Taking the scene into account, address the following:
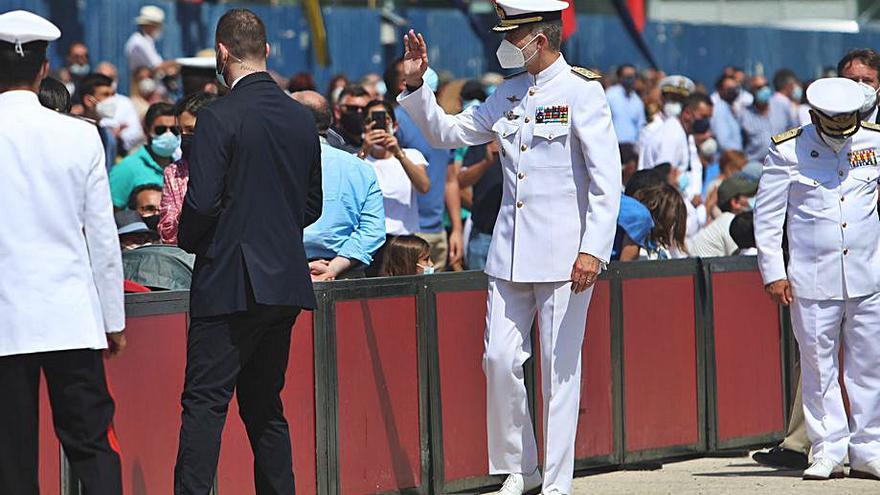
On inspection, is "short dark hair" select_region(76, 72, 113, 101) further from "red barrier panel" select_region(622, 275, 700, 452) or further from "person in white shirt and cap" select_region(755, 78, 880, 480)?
"person in white shirt and cap" select_region(755, 78, 880, 480)

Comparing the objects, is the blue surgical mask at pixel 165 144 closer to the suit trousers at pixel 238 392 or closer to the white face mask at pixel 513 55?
the white face mask at pixel 513 55

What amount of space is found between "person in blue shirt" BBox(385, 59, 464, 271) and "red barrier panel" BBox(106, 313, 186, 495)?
4.01m

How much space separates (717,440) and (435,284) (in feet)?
7.52

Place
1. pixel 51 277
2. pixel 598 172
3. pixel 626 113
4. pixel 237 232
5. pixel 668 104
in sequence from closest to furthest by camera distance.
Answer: pixel 51 277 < pixel 237 232 < pixel 598 172 < pixel 668 104 < pixel 626 113

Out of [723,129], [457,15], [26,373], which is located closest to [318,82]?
[457,15]

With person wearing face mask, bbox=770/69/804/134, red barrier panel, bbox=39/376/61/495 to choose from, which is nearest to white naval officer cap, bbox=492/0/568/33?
red barrier panel, bbox=39/376/61/495

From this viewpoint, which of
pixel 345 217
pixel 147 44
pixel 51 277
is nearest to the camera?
pixel 51 277

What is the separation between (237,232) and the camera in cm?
640

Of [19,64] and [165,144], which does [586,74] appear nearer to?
[19,64]

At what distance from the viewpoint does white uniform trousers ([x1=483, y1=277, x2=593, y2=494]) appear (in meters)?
7.72

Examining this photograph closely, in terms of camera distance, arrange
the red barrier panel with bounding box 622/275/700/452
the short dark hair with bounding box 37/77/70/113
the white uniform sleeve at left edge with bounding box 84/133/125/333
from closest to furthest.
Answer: the white uniform sleeve at left edge with bounding box 84/133/125/333 → the short dark hair with bounding box 37/77/70/113 → the red barrier panel with bounding box 622/275/700/452

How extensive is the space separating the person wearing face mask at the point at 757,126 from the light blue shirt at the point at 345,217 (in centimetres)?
1187

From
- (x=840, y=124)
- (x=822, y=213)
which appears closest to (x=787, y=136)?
(x=840, y=124)

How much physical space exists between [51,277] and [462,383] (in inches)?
127
